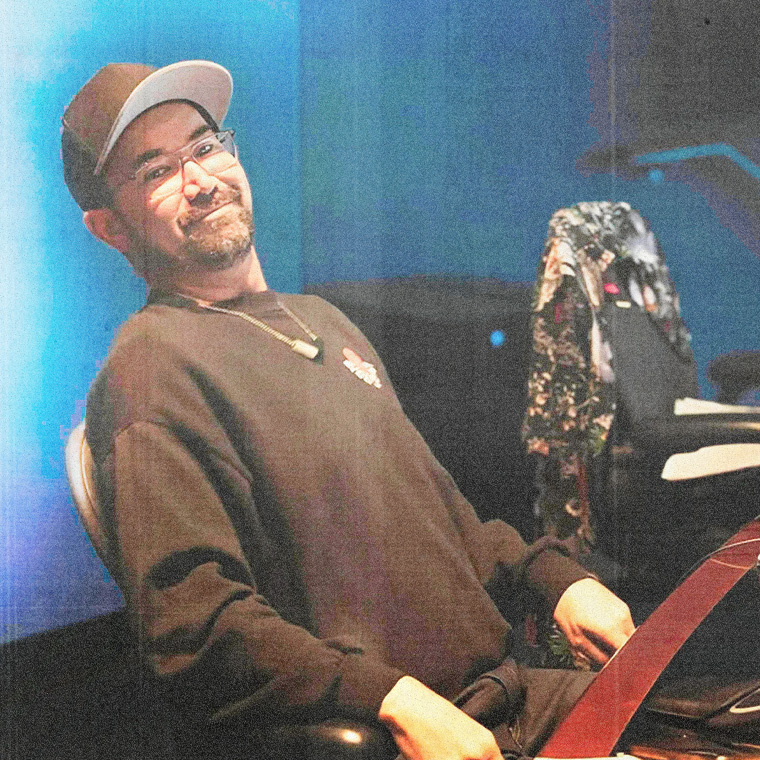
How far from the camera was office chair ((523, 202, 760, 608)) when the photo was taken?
7.74 feet

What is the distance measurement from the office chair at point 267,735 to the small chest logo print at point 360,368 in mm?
577

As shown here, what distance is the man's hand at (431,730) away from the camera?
6.73 feet

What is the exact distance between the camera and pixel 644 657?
230cm

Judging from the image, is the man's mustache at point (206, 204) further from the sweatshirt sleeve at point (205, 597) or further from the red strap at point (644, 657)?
the red strap at point (644, 657)

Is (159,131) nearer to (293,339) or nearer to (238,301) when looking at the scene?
(238,301)

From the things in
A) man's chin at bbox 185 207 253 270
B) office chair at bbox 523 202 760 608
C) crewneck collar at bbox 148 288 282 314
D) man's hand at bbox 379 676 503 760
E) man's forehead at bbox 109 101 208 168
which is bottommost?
man's hand at bbox 379 676 503 760

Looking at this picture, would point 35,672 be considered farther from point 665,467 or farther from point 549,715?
point 665,467

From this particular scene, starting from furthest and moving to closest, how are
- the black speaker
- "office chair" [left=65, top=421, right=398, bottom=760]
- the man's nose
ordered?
1. the black speaker
2. the man's nose
3. "office chair" [left=65, top=421, right=398, bottom=760]

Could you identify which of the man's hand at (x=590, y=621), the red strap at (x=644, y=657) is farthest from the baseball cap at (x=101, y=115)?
the red strap at (x=644, y=657)

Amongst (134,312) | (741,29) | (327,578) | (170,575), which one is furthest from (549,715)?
(741,29)

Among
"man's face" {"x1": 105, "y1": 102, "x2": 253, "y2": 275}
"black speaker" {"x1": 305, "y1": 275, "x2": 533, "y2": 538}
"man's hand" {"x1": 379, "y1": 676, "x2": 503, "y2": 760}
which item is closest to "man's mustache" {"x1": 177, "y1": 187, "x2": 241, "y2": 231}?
"man's face" {"x1": 105, "y1": 102, "x2": 253, "y2": 275}

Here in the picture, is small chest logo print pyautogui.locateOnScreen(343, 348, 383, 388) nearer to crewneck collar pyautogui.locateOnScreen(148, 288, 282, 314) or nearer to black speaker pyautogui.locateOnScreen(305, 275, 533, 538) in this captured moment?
black speaker pyautogui.locateOnScreen(305, 275, 533, 538)

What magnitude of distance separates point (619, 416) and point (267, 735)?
1.06 m

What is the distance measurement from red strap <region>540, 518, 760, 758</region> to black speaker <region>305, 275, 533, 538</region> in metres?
0.36
